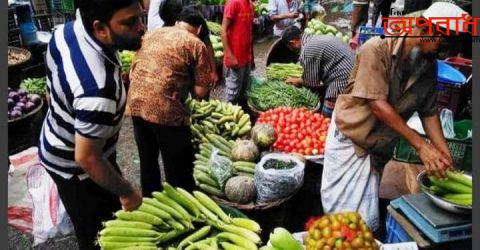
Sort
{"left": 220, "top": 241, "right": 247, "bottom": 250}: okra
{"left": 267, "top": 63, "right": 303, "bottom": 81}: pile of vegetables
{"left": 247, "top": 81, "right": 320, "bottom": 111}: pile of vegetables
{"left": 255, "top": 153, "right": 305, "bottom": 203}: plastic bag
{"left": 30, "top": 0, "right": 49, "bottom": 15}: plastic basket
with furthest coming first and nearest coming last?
1. {"left": 30, "top": 0, "right": 49, "bottom": 15}: plastic basket
2. {"left": 267, "top": 63, "right": 303, "bottom": 81}: pile of vegetables
3. {"left": 247, "top": 81, "right": 320, "bottom": 111}: pile of vegetables
4. {"left": 255, "top": 153, "right": 305, "bottom": 203}: plastic bag
5. {"left": 220, "top": 241, "right": 247, "bottom": 250}: okra

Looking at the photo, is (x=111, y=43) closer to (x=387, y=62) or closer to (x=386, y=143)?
(x=387, y=62)

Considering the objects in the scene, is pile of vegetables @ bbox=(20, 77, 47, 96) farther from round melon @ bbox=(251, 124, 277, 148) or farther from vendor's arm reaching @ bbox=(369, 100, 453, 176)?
vendor's arm reaching @ bbox=(369, 100, 453, 176)

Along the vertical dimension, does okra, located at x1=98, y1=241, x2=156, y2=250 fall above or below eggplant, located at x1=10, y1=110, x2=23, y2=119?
below

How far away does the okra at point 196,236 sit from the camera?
9.03ft

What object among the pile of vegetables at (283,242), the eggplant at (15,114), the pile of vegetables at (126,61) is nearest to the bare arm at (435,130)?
the pile of vegetables at (283,242)

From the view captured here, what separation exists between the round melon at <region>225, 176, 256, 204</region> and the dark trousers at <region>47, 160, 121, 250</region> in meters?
0.97

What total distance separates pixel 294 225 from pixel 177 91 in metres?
1.77

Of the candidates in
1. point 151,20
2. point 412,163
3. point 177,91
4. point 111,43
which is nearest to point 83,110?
point 111,43

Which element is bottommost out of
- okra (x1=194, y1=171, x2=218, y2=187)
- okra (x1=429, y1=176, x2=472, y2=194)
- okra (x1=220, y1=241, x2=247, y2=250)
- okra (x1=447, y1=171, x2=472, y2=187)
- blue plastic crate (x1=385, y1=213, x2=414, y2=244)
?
blue plastic crate (x1=385, y1=213, x2=414, y2=244)

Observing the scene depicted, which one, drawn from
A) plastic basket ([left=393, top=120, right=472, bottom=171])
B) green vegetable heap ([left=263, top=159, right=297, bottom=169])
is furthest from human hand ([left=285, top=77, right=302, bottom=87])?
green vegetable heap ([left=263, top=159, right=297, bottom=169])

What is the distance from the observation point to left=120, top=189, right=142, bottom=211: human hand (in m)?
2.49

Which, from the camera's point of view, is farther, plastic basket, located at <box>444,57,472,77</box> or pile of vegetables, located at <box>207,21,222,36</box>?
pile of vegetables, located at <box>207,21,222,36</box>

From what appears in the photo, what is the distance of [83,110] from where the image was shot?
A: 6.68 ft

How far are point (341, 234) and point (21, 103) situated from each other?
436 centimetres
